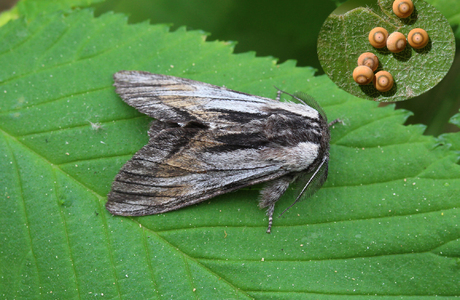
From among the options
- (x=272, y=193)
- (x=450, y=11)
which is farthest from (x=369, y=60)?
(x=272, y=193)

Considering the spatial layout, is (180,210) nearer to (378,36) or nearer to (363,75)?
(363,75)

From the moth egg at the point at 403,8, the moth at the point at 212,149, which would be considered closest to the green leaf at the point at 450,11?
the moth egg at the point at 403,8

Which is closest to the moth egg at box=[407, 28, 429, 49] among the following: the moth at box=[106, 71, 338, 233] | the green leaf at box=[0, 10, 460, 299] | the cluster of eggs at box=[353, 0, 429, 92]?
the cluster of eggs at box=[353, 0, 429, 92]

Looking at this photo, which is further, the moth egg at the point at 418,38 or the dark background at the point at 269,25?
the dark background at the point at 269,25

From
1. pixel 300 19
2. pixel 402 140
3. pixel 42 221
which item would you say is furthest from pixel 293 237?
pixel 300 19

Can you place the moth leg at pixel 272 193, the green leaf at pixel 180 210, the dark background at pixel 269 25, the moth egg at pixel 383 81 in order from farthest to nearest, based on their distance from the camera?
the dark background at pixel 269 25, the moth egg at pixel 383 81, the moth leg at pixel 272 193, the green leaf at pixel 180 210

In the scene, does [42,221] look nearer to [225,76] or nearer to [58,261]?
[58,261]

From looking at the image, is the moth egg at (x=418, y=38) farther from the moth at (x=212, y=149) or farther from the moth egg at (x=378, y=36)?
the moth at (x=212, y=149)
